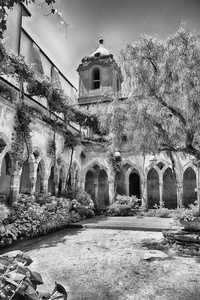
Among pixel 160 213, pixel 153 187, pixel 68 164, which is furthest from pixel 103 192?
pixel 160 213

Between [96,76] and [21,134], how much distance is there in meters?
14.1

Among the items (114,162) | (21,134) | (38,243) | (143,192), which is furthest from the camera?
(114,162)

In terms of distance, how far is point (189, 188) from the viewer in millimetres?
14688

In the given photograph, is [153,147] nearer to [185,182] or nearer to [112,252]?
[112,252]

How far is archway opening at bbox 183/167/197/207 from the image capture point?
14.5 m

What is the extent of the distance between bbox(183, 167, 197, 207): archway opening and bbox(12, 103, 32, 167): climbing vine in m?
10.3

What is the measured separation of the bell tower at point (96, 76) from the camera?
19.9 m

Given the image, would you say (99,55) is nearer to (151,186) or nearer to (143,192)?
(151,186)

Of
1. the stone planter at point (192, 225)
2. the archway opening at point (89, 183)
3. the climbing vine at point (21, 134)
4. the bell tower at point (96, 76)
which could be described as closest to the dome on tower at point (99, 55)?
the bell tower at point (96, 76)

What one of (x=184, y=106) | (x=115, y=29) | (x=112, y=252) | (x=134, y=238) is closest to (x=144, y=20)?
(x=115, y=29)

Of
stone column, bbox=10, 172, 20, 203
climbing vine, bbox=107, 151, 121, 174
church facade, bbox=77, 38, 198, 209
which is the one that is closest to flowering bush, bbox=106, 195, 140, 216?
church facade, bbox=77, 38, 198, 209

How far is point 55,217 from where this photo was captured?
26.9 feet

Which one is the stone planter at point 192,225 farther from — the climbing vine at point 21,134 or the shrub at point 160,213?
the climbing vine at point 21,134

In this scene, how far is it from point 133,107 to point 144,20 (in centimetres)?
347
